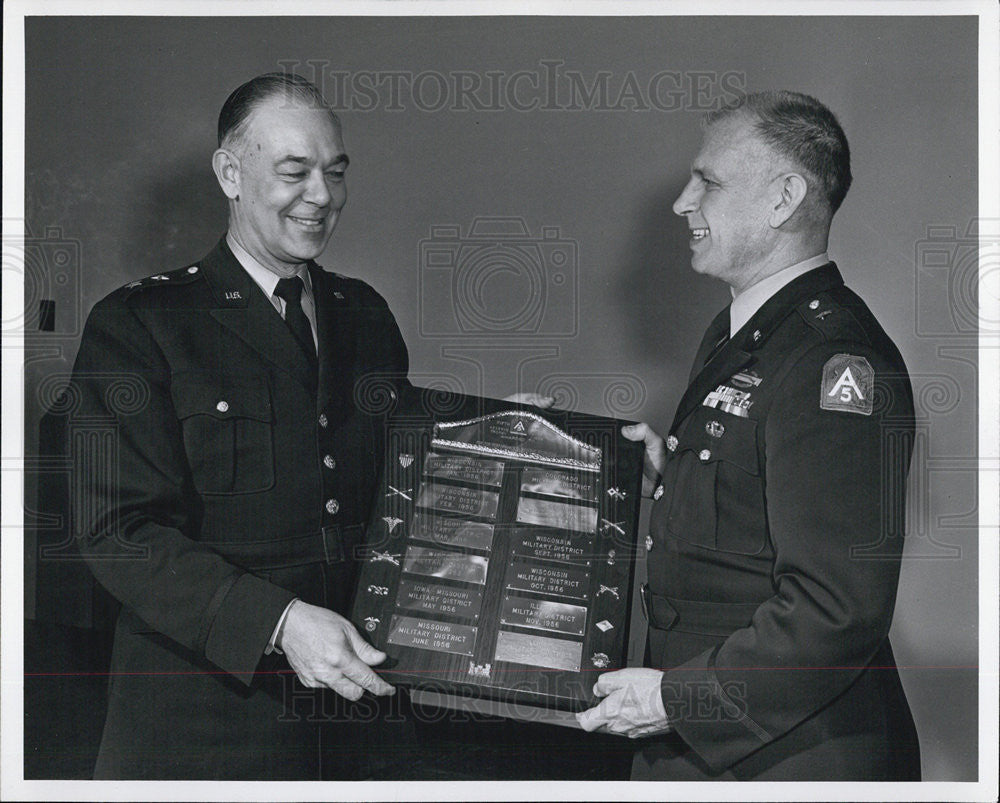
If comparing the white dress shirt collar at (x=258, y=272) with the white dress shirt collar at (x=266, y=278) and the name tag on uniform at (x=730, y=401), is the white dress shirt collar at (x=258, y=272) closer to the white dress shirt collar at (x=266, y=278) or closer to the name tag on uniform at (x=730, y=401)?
the white dress shirt collar at (x=266, y=278)

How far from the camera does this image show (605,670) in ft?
8.30

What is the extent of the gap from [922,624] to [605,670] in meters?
0.99

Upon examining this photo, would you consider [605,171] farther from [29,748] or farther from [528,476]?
[29,748]

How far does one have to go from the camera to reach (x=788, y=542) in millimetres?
2387

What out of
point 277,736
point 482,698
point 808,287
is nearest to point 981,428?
point 808,287

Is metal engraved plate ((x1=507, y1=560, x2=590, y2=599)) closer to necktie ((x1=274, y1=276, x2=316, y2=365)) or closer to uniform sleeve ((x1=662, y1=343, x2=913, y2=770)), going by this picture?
uniform sleeve ((x1=662, y1=343, x2=913, y2=770))

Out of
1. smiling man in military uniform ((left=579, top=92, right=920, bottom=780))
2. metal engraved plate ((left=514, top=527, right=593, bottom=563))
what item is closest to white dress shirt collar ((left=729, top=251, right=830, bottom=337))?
smiling man in military uniform ((left=579, top=92, right=920, bottom=780))

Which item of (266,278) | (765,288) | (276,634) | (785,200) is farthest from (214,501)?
(785,200)

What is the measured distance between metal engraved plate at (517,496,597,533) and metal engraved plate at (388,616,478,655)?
1.12 feet

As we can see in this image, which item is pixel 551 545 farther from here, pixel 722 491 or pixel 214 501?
pixel 214 501

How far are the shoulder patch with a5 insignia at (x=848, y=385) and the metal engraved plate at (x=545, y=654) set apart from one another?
3.00 ft

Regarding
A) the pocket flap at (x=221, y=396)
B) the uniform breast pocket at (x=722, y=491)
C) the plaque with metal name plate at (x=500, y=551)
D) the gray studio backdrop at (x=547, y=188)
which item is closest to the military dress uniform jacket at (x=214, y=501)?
the pocket flap at (x=221, y=396)

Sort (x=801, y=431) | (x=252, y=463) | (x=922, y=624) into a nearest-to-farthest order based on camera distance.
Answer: (x=801, y=431)
(x=252, y=463)
(x=922, y=624)

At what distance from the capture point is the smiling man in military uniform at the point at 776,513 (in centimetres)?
240
